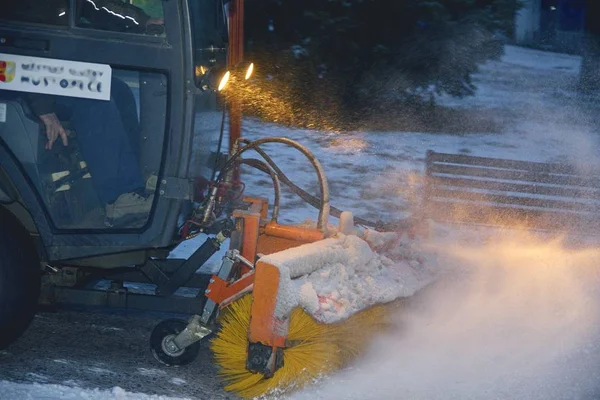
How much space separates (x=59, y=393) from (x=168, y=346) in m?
0.69

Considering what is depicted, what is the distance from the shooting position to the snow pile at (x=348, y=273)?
489 cm

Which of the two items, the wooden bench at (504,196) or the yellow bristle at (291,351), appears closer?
the yellow bristle at (291,351)

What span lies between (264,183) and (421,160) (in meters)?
2.85

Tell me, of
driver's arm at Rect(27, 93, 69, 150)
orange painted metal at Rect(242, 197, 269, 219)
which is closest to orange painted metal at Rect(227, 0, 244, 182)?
orange painted metal at Rect(242, 197, 269, 219)

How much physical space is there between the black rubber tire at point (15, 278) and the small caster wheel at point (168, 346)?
0.69 meters

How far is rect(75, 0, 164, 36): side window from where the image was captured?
4.91 m

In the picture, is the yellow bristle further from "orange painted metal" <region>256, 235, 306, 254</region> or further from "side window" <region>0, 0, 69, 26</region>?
"side window" <region>0, 0, 69, 26</region>

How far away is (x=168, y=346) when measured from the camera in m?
5.41

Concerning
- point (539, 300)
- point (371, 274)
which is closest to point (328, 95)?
point (539, 300)

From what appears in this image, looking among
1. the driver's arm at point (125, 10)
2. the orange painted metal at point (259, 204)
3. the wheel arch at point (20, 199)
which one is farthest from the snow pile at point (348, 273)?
the driver's arm at point (125, 10)

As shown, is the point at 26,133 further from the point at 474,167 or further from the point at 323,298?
the point at 474,167

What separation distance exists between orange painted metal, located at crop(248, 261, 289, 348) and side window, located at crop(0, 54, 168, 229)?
0.77 meters

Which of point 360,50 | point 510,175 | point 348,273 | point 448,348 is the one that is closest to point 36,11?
point 348,273

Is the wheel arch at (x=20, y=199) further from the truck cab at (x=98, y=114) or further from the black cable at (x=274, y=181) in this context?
the black cable at (x=274, y=181)
